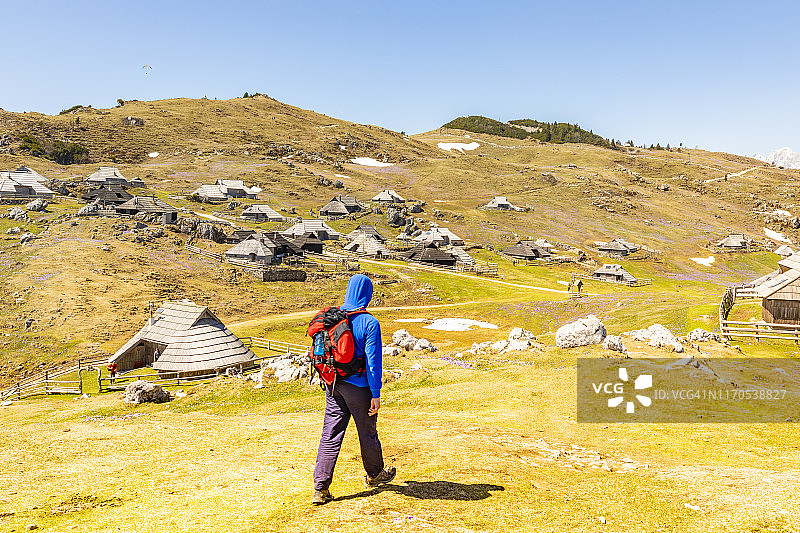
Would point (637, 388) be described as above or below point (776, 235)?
below

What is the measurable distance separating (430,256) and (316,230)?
29.9 meters

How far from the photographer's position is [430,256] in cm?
10569

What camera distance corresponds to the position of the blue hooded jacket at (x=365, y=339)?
378 inches

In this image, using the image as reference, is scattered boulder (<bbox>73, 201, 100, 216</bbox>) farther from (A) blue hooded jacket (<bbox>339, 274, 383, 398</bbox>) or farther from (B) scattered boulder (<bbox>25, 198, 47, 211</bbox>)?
(A) blue hooded jacket (<bbox>339, 274, 383, 398</bbox>)

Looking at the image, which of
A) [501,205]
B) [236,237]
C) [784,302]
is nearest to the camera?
[784,302]

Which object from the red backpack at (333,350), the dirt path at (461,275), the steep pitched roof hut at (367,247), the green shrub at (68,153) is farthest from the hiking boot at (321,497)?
the green shrub at (68,153)

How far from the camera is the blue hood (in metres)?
10.0

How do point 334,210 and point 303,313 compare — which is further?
point 334,210

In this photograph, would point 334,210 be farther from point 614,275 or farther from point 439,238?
point 614,275

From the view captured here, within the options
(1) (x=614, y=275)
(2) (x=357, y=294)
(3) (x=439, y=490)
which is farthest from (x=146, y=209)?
(3) (x=439, y=490)

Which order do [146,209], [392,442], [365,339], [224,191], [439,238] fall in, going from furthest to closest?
[224,191], [439,238], [146,209], [392,442], [365,339]

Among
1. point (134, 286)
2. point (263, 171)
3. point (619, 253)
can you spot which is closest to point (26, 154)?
point (263, 171)

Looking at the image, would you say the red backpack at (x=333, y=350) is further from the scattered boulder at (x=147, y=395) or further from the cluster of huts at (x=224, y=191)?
the cluster of huts at (x=224, y=191)

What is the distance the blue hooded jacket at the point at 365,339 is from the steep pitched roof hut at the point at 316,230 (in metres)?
104
